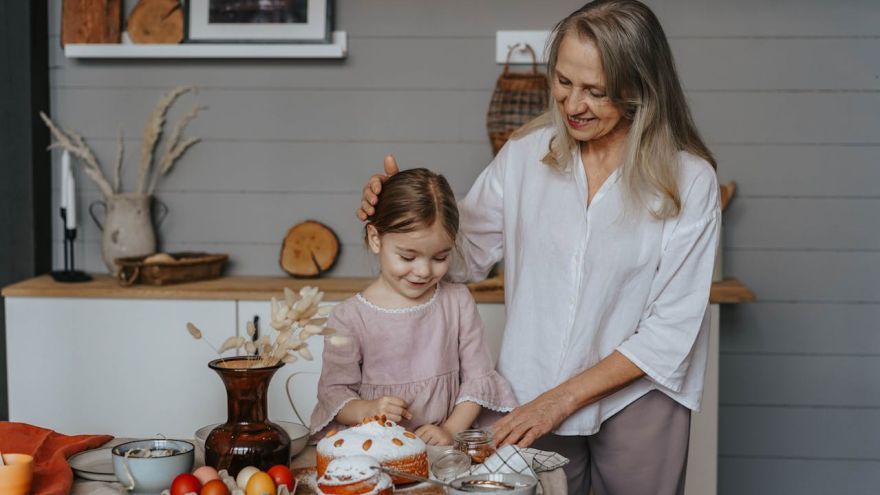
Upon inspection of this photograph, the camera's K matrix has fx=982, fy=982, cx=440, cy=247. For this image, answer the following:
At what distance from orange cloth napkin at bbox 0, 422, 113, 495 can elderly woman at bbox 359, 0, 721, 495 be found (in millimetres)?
657

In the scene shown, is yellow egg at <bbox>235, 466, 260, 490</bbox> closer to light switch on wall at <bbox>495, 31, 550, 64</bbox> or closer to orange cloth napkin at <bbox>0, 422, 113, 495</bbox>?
orange cloth napkin at <bbox>0, 422, 113, 495</bbox>

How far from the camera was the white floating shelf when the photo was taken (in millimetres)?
3107

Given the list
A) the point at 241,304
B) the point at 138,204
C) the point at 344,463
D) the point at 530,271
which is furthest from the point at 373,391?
the point at 138,204

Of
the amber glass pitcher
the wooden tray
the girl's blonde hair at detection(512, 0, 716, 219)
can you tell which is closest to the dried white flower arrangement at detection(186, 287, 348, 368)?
the amber glass pitcher

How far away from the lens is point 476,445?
1.43 meters

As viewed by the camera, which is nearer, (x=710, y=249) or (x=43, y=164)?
(x=710, y=249)

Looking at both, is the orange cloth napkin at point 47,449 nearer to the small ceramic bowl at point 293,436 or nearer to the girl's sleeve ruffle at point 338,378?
the small ceramic bowl at point 293,436

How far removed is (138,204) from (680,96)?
190 cm

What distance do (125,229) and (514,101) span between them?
1.28 m

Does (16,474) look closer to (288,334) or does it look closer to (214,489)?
(214,489)

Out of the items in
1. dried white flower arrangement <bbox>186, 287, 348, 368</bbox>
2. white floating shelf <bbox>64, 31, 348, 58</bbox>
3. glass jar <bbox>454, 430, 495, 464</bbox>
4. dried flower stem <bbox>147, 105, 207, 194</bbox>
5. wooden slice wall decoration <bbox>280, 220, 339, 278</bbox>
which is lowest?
glass jar <bbox>454, 430, 495, 464</bbox>

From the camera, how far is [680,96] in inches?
71.7

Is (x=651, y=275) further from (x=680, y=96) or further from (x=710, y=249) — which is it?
(x=680, y=96)

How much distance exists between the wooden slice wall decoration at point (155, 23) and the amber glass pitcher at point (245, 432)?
2.01 m
